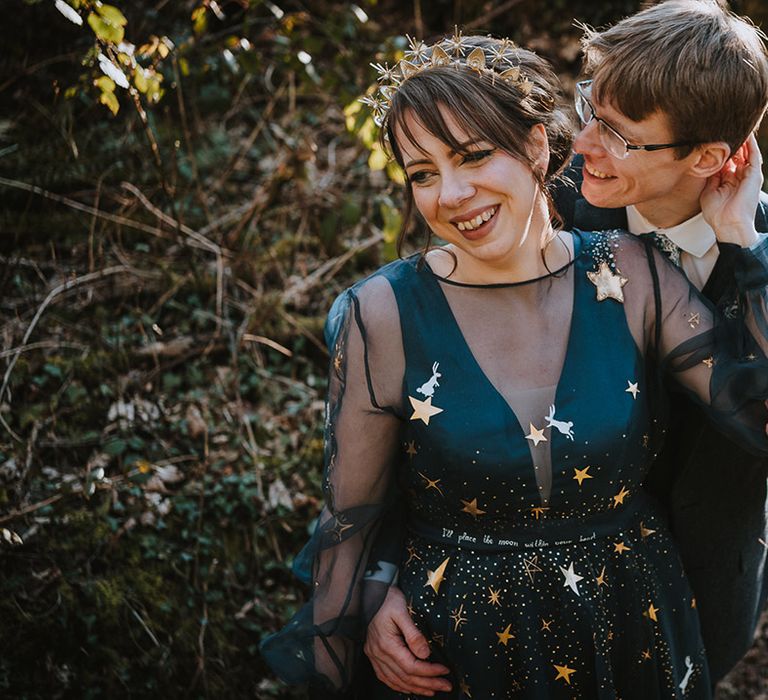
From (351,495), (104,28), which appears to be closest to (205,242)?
(104,28)

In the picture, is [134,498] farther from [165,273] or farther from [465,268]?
[465,268]

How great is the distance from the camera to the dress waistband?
74.4 inches

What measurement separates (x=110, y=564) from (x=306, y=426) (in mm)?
991

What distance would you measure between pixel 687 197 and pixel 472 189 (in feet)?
1.81

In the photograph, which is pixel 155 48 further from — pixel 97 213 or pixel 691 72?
pixel 691 72

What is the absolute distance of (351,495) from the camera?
6.54ft

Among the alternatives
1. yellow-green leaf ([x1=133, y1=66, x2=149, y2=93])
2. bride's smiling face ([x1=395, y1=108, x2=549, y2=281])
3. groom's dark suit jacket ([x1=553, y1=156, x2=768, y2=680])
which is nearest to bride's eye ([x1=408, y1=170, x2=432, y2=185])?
bride's smiling face ([x1=395, y1=108, x2=549, y2=281])

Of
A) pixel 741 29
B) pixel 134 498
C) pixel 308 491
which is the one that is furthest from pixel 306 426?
pixel 741 29

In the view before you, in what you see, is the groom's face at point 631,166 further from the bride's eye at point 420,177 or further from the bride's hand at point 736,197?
the bride's eye at point 420,177

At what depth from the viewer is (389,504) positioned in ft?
6.81

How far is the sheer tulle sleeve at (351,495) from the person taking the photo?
1.89 m

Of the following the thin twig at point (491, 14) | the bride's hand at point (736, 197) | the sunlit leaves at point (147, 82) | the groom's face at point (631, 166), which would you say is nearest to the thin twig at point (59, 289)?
the sunlit leaves at point (147, 82)

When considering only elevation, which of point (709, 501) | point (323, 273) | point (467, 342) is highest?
point (467, 342)

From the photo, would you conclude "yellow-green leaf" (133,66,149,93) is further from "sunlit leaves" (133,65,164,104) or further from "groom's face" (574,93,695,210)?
"groom's face" (574,93,695,210)
